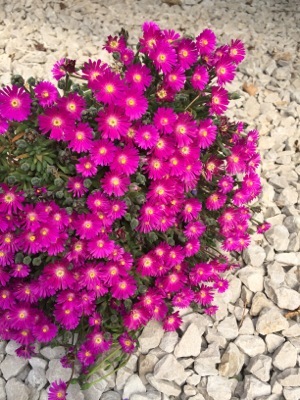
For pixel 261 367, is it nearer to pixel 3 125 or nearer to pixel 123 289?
pixel 123 289

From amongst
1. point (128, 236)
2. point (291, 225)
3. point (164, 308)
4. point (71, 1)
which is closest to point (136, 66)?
point (128, 236)

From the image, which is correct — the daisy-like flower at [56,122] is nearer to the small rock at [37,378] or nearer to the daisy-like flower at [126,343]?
the daisy-like flower at [126,343]

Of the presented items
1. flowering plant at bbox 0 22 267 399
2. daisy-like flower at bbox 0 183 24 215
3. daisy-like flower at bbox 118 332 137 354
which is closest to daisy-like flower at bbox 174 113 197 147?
flowering plant at bbox 0 22 267 399

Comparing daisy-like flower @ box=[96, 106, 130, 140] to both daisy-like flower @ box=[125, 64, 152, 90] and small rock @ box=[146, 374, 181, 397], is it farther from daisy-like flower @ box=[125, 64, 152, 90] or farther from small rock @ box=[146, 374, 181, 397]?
small rock @ box=[146, 374, 181, 397]

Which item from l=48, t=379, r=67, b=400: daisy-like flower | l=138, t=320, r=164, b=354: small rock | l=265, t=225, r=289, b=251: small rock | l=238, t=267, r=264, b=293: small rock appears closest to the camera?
l=48, t=379, r=67, b=400: daisy-like flower

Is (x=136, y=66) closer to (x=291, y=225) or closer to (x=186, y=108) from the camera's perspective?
(x=186, y=108)

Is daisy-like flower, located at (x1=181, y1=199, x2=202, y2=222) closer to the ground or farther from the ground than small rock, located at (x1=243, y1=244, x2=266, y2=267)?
farther from the ground

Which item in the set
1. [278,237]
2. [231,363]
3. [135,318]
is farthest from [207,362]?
[278,237]

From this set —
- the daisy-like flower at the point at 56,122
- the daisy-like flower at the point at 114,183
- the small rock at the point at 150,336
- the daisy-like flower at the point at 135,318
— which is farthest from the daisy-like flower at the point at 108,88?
the small rock at the point at 150,336
